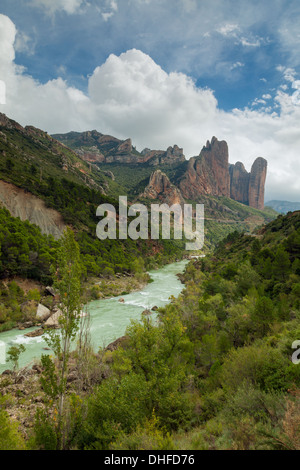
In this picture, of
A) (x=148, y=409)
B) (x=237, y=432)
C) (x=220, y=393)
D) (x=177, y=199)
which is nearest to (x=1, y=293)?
(x=148, y=409)

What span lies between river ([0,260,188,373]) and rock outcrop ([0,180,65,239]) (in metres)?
22.0

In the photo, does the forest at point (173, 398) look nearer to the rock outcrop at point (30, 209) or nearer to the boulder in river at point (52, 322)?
the boulder in river at point (52, 322)

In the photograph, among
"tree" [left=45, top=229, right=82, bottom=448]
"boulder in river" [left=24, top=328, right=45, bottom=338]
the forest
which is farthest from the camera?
"boulder in river" [left=24, top=328, right=45, bottom=338]

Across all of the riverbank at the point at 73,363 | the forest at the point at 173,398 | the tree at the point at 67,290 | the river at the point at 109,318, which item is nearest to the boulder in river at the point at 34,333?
the river at the point at 109,318

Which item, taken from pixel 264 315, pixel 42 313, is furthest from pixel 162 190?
pixel 264 315

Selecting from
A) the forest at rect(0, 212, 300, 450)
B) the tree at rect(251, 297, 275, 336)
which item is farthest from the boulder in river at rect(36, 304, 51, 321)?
the tree at rect(251, 297, 275, 336)

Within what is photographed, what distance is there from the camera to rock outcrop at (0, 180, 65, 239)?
44.2 metres

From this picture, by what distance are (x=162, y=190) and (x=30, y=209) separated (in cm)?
12515

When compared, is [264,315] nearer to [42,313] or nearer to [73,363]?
[73,363]

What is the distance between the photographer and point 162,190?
537 feet

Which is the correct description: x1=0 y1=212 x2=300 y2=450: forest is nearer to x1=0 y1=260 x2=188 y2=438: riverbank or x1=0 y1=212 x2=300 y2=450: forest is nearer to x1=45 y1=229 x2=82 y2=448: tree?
x1=45 y1=229 x2=82 y2=448: tree

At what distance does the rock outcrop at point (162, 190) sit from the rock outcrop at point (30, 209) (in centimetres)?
10736

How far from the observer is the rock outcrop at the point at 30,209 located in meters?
44.2
